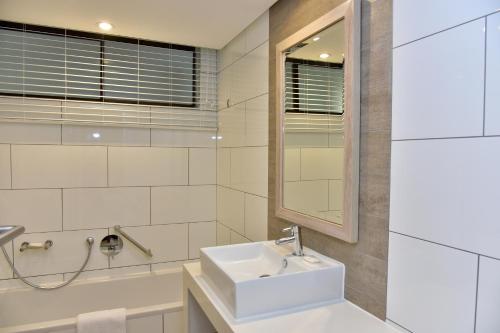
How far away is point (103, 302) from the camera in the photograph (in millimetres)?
2482

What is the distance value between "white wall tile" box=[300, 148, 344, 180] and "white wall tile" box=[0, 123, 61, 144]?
1.81 meters

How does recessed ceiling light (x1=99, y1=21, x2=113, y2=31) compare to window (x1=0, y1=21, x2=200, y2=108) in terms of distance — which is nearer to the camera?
recessed ceiling light (x1=99, y1=21, x2=113, y2=31)

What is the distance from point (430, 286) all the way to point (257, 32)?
5.47 feet

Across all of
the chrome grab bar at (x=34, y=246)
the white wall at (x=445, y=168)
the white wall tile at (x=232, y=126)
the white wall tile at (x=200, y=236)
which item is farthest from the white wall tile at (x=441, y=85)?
the chrome grab bar at (x=34, y=246)

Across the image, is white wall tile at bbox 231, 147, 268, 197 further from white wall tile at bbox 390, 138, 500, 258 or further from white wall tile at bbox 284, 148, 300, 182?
white wall tile at bbox 390, 138, 500, 258

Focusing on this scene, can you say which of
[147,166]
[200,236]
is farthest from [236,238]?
[147,166]

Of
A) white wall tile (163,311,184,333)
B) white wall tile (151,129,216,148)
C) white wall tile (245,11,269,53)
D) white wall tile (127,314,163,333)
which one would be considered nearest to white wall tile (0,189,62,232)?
white wall tile (151,129,216,148)

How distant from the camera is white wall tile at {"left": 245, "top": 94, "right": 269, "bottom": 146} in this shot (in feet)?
6.43

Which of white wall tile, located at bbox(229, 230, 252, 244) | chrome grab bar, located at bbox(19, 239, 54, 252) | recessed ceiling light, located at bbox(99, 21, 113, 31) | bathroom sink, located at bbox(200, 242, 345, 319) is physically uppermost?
recessed ceiling light, located at bbox(99, 21, 113, 31)

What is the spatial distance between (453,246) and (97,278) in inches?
95.2

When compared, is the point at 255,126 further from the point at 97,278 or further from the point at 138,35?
the point at 97,278

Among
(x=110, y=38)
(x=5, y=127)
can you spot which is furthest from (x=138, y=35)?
(x=5, y=127)

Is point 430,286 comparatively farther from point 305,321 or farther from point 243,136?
point 243,136

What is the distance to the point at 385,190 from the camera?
1151 mm
